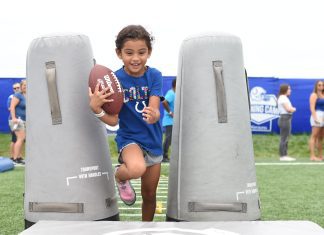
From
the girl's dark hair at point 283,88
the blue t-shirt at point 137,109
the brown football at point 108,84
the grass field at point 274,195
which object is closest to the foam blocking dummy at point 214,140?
the blue t-shirt at point 137,109

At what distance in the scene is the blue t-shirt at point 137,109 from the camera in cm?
313

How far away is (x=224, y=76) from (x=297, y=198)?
2343 millimetres

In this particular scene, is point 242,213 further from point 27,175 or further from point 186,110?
point 27,175

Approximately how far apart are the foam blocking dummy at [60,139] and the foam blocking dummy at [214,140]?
545mm

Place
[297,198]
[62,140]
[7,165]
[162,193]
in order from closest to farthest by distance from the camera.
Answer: [62,140] < [297,198] < [162,193] < [7,165]

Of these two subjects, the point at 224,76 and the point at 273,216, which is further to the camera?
the point at 273,216

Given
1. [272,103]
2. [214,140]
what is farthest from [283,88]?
[214,140]

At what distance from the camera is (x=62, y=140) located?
2.93m

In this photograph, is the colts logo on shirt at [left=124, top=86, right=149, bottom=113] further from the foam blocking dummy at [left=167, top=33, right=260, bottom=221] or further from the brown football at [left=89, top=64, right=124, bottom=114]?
the foam blocking dummy at [left=167, top=33, right=260, bottom=221]

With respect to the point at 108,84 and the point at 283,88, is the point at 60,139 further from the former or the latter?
the point at 283,88

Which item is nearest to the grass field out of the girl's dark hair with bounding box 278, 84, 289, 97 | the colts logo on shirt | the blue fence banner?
the colts logo on shirt

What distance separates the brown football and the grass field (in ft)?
3.83

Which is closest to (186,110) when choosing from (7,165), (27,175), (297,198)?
(27,175)

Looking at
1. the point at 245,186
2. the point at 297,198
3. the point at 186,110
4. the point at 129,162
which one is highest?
A: the point at 186,110
